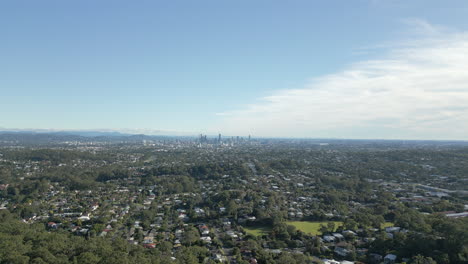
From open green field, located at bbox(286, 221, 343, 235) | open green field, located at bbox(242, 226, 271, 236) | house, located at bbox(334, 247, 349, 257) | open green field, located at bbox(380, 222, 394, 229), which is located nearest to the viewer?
house, located at bbox(334, 247, 349, 257)

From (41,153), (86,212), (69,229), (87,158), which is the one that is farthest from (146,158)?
(69,229)

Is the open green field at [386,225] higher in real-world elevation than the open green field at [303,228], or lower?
higher

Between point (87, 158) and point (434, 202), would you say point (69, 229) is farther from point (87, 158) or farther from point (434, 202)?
point (87, 158)

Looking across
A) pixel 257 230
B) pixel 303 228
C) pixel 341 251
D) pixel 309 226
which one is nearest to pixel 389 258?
pixel 341 251

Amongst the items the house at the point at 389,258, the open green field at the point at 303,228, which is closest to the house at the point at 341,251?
the house at the point at 389,258

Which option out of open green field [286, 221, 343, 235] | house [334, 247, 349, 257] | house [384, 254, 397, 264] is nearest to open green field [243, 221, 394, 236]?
open green field [286, 221, 343, 235]

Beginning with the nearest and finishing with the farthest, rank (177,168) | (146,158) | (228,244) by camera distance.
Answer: (228,244) → (177,168) → (146,158)

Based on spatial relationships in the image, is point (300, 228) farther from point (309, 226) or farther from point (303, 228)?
point (309, 226)

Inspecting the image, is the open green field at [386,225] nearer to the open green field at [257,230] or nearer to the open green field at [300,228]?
the open green field at [300,228]

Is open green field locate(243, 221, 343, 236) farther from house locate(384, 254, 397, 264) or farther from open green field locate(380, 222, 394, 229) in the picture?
house locate(384, 254, 397, 264)

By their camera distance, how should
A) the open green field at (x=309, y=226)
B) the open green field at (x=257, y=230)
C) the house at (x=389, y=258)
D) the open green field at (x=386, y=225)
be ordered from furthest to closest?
the open green field at (x=386, y=225) → the open green field at (x=309, y=226) → the open green field at (x=257, y=230) → the house at (x=389, y=258)

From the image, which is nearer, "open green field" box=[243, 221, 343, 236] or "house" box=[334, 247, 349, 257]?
"house" box=[334, 247, 349, 257]
